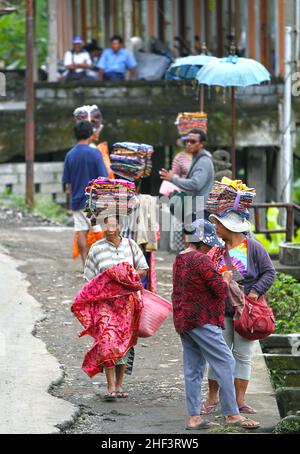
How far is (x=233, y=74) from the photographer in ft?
52.6

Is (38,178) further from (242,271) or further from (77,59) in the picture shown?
(242,271)

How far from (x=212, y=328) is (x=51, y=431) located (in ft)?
4.16

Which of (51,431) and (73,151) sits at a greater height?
(73,151)

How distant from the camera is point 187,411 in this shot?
29.1 feet

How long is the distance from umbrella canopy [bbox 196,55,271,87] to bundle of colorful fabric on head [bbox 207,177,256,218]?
6794 mm

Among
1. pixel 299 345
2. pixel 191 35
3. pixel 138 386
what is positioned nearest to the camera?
pixel 138 386

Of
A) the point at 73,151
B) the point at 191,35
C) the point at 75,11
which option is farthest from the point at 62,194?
the point at 73,151

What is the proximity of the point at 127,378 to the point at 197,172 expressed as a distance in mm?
3651

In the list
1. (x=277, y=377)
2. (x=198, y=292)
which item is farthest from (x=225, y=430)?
(x=277, y=377)

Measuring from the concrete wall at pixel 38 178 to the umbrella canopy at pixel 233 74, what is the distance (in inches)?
283

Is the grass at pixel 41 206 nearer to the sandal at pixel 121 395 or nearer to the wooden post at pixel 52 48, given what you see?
the wooden post at pixel 52 48

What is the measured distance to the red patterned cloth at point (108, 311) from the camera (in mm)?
9484

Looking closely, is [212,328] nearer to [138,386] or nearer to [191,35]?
[138,386]

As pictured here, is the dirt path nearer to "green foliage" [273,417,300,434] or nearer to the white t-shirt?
"green foliage" [273,417,300,434]
